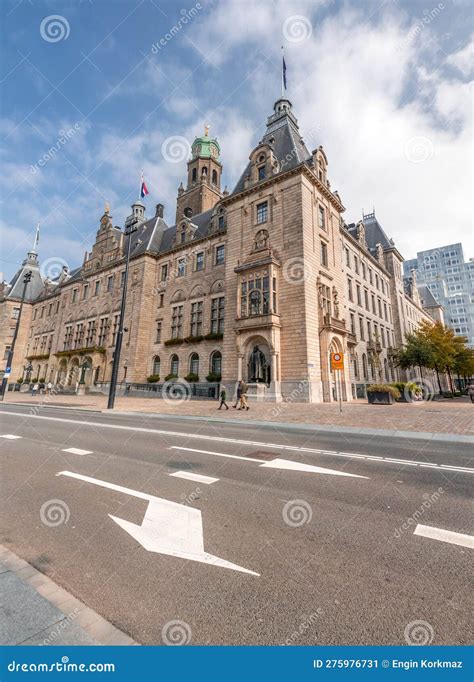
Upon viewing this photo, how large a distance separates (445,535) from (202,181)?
170 ft

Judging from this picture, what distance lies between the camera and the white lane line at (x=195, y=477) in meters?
5.37

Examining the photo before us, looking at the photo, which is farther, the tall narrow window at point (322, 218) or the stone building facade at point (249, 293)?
the tall narrow window at point (322, 218)

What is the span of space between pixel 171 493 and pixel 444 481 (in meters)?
4.48

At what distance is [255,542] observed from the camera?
333 centimetres

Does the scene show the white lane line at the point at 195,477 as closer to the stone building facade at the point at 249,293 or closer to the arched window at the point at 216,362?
the stone building facade at the point at 249,293

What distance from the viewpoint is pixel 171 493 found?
4.76 m

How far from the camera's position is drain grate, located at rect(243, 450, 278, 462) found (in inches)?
275

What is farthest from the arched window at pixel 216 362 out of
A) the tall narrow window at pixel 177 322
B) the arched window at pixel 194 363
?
the tall narrow window at pixel 177 322

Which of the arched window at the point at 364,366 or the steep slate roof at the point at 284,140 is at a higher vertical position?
the steep slate roof at the point at 284,140

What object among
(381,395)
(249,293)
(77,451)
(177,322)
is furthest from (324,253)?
(77,451)

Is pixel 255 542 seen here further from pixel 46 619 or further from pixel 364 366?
pixel 364 366

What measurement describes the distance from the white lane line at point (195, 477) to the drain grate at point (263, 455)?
65.4 inches

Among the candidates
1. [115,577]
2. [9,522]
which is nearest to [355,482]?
[115,577]

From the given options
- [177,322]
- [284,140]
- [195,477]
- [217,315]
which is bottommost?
[195,477]
